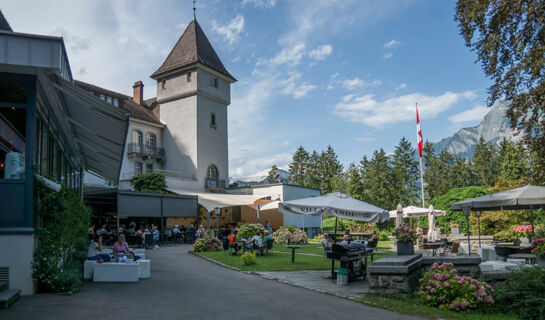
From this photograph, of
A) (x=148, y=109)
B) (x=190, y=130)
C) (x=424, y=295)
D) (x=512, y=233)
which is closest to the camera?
(x=424, y=295)

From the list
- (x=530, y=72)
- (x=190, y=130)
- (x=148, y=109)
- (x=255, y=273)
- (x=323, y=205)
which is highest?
(x=148, y=109)

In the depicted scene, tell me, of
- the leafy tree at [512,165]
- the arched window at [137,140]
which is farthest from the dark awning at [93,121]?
the leafy tree at [512,165]

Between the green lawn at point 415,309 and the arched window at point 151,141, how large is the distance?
3065 cm

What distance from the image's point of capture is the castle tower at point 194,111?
3547 cm

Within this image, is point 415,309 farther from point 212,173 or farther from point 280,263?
point 212,173

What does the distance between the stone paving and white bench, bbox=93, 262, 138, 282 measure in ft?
10.5

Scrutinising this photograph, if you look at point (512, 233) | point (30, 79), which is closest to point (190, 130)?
point (512, 233)

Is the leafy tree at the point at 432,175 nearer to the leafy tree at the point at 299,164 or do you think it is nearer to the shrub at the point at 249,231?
the leafy tree at the point at 299,164

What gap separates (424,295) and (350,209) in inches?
160

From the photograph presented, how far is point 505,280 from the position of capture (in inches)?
316

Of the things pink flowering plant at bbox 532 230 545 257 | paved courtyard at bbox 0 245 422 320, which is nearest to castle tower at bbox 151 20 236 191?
paved courtyard at bbox 0 245 422 320

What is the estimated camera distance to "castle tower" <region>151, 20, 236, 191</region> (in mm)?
35469

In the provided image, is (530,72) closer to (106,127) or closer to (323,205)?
(323,205)

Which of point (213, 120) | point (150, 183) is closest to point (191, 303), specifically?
point (150, 183)
